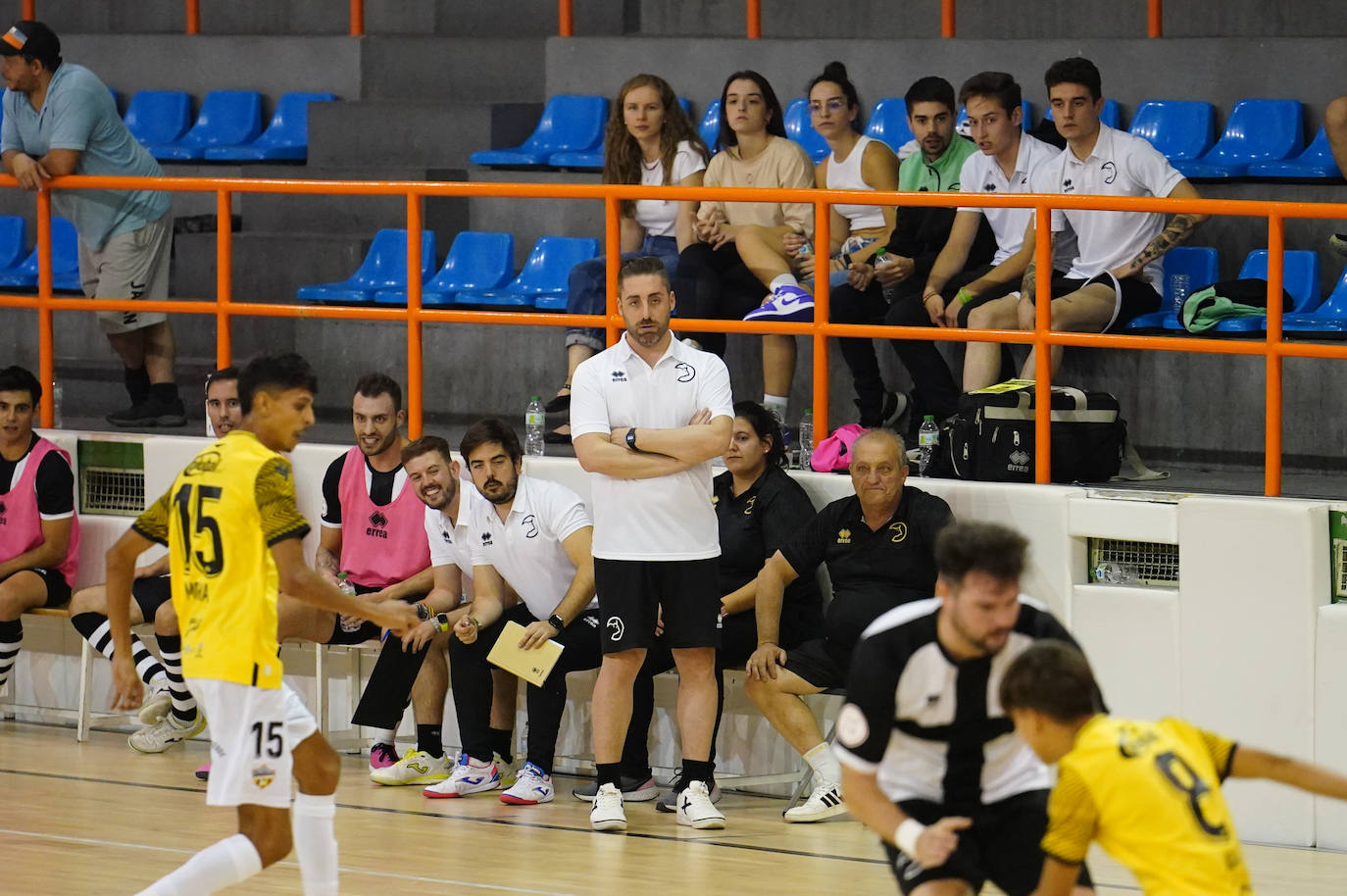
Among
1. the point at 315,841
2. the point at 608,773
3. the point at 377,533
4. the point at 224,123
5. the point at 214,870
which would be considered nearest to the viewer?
the point at 214,870

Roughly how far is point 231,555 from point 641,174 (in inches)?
164

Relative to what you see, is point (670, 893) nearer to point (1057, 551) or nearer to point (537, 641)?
point (537, 641)

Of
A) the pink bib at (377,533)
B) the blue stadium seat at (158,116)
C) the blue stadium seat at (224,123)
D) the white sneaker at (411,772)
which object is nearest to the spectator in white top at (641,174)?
the pink bib at (377,533)

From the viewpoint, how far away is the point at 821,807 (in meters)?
7.77

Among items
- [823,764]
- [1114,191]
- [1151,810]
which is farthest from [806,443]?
[1151,810]

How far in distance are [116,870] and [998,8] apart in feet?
24.9

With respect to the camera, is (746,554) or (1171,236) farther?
(1171,236)

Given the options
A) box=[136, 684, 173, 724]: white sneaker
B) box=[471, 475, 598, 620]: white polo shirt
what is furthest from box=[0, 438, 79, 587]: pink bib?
box=[471, 475, 598, 620]: white polo shirt

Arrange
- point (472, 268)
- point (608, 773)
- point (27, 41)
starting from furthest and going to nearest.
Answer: point (472, 268) < point (27, 41) < point (608, 773)

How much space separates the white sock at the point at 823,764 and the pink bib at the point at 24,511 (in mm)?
3822

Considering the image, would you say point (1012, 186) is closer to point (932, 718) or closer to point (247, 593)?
point (247, 593)

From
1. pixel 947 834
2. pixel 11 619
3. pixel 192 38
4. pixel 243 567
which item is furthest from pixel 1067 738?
pixel 192 38

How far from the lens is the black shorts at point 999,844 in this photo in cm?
Result: 473

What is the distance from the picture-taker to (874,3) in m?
12.5
